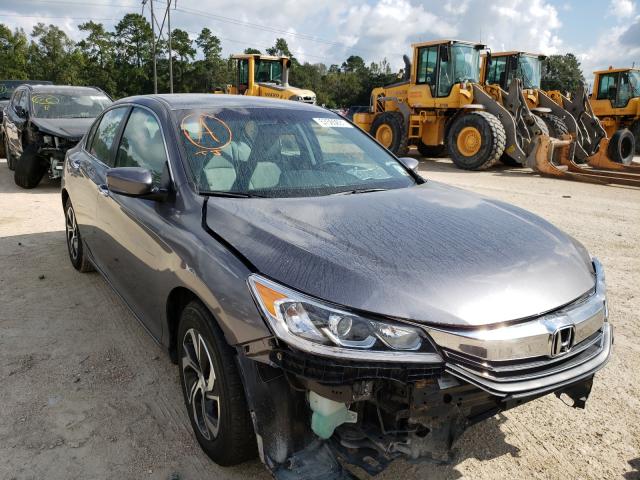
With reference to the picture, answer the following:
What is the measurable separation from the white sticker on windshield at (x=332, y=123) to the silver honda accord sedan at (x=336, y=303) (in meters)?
0.62

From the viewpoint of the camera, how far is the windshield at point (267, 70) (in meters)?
20.3

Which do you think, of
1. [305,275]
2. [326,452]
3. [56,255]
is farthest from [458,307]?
[56,255]

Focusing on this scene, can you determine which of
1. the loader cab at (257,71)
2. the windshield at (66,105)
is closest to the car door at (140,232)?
the windshield at (66,105)

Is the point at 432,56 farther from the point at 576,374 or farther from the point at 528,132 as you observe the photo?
the point at 576,374

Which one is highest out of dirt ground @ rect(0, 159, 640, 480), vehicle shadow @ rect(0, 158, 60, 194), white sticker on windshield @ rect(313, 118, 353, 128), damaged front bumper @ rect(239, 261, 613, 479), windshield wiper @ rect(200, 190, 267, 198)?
white sticker on windshield @ rect(313, 118, 353, 128)

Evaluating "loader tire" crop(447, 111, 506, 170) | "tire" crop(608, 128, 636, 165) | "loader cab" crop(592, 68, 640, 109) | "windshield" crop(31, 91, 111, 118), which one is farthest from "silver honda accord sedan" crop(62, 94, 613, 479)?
"loader cab" crop(592, 68, 640, 109)

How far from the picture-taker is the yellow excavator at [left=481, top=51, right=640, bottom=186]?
480 inches

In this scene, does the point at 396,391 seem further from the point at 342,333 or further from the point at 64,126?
the point at 64,126

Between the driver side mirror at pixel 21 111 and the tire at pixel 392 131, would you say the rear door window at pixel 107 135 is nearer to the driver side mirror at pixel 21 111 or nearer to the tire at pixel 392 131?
the driver side mirror at pixel 21 111

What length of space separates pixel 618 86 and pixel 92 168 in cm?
1837

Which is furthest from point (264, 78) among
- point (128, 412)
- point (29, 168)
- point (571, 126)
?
point (128, 412)

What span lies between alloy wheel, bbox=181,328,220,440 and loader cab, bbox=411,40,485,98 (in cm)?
1306

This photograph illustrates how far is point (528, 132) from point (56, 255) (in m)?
11.6

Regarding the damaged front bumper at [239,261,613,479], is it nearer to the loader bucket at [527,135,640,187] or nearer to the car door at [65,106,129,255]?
the car door at [65,106,129,255]
